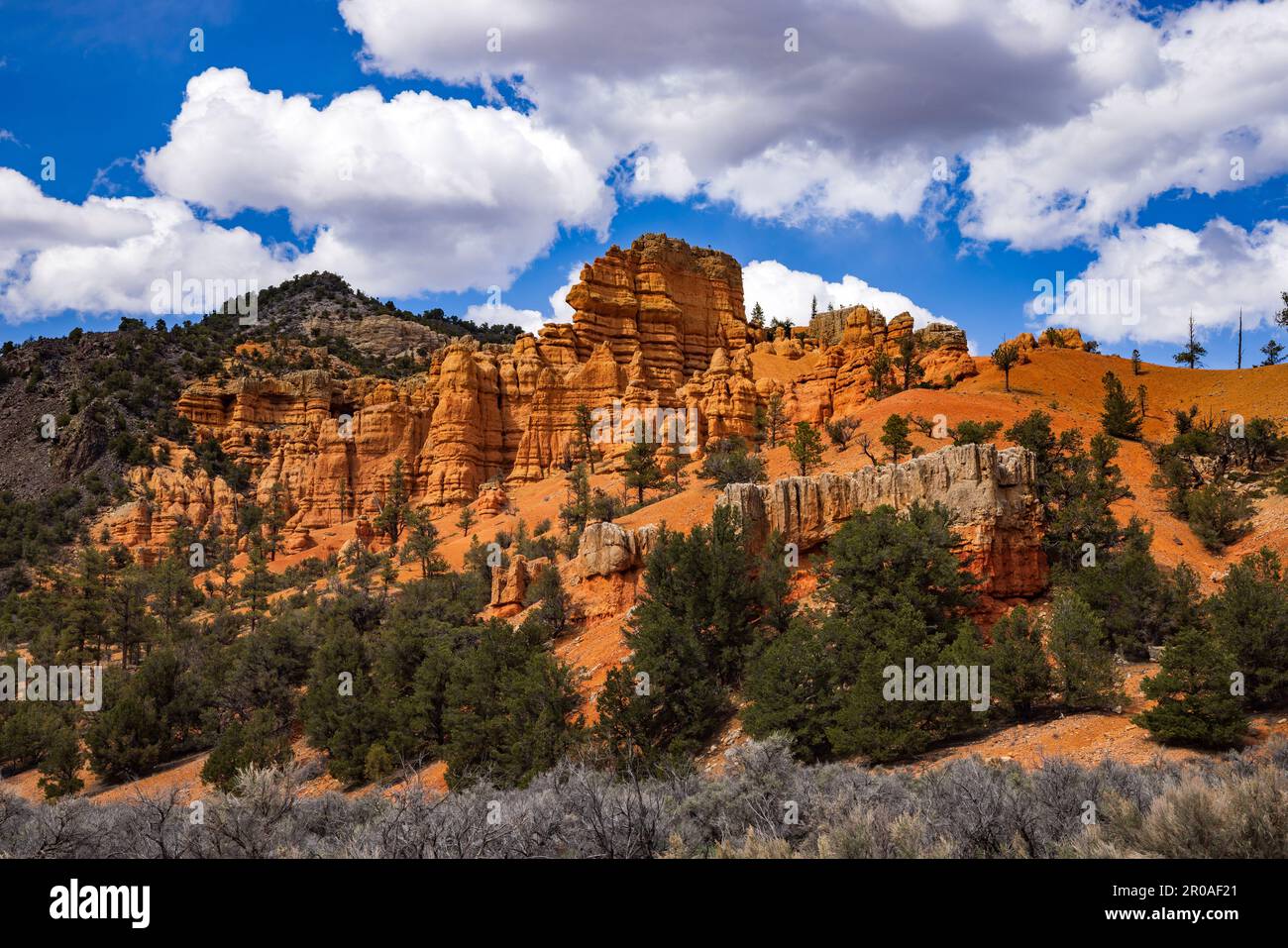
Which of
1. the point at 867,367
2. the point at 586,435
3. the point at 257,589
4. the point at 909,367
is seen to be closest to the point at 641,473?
the point at 586,435

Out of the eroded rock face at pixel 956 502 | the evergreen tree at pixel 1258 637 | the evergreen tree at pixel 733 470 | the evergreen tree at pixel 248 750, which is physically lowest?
the evergreen tree at pixel 248 750

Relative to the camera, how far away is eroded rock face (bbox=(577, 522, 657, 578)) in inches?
1080

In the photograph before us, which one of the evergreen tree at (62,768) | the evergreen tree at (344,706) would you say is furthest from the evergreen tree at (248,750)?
the evergreen tree at (62,768)

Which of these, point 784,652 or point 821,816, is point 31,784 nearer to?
point 784,652

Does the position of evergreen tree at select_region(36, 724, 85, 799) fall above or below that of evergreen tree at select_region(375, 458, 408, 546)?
below

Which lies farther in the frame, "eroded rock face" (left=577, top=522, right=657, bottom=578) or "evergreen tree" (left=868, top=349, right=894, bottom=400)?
"evergreen tree" (left=868, top=349, right=894, bottom=400)

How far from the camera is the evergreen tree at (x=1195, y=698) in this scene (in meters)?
12.8

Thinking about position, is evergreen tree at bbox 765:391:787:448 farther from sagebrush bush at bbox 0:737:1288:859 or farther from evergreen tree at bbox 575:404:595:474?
sagebrush bush at bbox 0:737:1288:859

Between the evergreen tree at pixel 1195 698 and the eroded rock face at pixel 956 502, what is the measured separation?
7084mm

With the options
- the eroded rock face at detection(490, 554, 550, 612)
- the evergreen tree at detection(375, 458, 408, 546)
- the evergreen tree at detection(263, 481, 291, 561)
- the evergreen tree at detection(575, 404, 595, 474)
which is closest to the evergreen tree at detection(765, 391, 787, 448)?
the evergreen tree at detection(575, 404, 595, 474)

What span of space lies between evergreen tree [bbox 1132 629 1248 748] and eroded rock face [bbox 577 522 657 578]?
15.9m

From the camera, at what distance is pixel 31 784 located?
88.3 feet

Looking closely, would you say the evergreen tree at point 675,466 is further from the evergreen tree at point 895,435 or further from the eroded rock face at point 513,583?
the eroded rock face at point 513,583

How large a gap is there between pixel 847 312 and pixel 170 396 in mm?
77950
